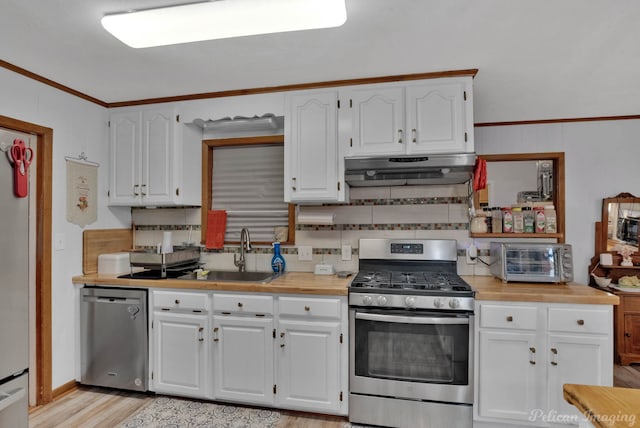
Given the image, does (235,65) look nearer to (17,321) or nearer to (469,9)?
(469,9)

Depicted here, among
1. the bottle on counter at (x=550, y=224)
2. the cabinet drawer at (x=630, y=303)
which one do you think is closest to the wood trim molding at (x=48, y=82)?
the bottle on counter at (x=550, y=224)

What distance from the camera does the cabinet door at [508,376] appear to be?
2.10m

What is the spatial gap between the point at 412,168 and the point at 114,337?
8.50ft

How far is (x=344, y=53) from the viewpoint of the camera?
209cm

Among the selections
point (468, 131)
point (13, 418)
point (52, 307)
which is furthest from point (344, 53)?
point (52, 307)

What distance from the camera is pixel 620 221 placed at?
3.16m

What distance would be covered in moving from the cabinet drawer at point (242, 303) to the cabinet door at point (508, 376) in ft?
4.74

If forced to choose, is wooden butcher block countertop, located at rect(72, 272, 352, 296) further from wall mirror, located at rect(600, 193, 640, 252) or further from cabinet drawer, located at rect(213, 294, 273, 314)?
wall mirror, located at rect(600, 193, 640, 252)

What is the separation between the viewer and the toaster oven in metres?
2.40

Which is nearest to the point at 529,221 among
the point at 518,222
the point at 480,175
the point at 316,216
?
the point at 518,222

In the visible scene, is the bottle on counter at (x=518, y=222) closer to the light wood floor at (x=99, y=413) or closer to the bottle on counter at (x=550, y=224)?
the bottle on counter at (x=550, y=224)

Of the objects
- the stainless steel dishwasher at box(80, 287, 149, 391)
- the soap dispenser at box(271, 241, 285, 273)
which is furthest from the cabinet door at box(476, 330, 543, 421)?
the stainless steel dishwasher at box(80, 287, 149, 391)

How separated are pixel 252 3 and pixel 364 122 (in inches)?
45.3

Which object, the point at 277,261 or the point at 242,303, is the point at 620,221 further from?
the point at 242,303
